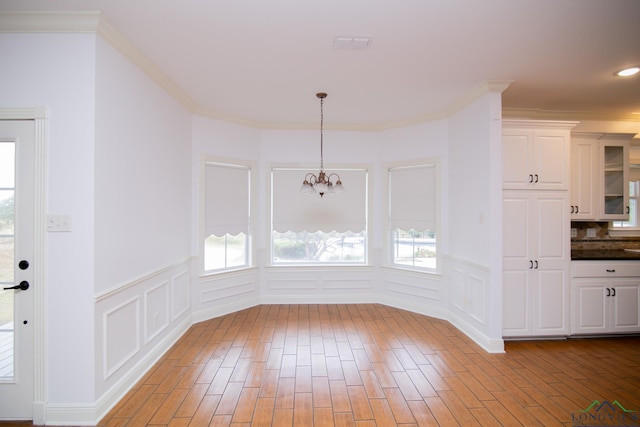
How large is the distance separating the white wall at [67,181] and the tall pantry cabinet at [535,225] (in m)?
4.11

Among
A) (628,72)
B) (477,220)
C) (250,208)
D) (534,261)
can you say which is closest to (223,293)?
(250,208)

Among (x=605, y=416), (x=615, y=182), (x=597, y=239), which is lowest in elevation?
(x=605, y=416)

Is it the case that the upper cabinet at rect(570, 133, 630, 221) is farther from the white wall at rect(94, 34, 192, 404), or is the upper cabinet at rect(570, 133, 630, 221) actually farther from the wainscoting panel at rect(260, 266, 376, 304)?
the white wall at rect(94, 34, 192, 404)

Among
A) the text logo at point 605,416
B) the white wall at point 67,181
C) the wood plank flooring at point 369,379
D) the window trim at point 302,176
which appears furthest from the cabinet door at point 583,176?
the white wall at point 67,181

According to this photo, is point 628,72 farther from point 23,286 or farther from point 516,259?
point 23,286

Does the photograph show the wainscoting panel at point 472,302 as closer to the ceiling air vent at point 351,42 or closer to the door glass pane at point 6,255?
the ceiling air vent at point 351,42

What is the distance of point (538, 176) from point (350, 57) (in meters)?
2.62

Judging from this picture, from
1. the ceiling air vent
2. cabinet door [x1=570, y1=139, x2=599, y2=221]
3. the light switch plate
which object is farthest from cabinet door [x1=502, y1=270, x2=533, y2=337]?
the light switch plate

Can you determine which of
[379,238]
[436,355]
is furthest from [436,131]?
[436,355]

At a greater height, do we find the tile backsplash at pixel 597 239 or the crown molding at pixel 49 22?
the crown molding at pixel 49 22

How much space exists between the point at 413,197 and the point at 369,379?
300 cm

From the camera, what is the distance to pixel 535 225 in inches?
156

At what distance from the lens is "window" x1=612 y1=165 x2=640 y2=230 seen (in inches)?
204

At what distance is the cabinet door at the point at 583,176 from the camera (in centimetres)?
463
